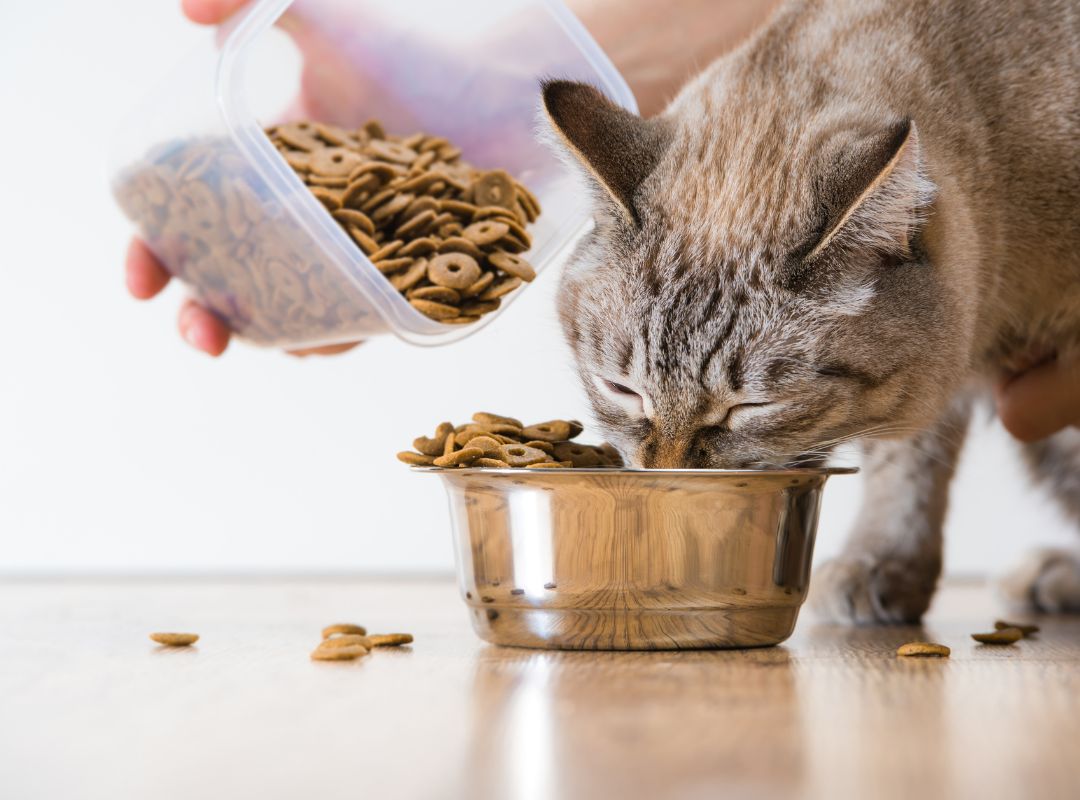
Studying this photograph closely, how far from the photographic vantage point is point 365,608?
6.30 ft

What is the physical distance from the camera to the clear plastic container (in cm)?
157

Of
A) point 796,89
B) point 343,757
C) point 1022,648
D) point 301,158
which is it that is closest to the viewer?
point 343,757

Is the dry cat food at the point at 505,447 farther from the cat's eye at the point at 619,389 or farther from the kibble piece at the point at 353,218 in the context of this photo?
the kibble piece at the point at 353,218

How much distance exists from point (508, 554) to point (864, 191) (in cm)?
56

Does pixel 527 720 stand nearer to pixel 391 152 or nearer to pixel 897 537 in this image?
pixel 897 537

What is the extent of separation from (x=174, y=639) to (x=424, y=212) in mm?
703

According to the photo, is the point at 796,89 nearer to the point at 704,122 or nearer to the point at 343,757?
the point at 704,122

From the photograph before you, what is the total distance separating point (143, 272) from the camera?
1.96 m

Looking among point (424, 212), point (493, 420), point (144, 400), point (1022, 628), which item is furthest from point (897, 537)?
point (144, 400)

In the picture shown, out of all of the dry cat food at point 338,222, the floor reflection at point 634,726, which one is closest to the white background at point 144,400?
the dry cat food at point 338,222

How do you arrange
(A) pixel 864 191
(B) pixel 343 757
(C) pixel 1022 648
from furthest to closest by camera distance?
(C) pixel 1022 648 < (A) pixel 864 191 < (B) pixel 343 757

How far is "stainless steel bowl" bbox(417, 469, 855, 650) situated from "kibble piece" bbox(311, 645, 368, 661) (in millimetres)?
156

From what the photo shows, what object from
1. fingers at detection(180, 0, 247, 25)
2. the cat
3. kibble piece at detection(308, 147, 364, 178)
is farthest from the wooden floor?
fingers at detection(180, 0, 247, 25)

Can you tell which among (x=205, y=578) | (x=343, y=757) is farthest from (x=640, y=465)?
(x=205, y=578)
